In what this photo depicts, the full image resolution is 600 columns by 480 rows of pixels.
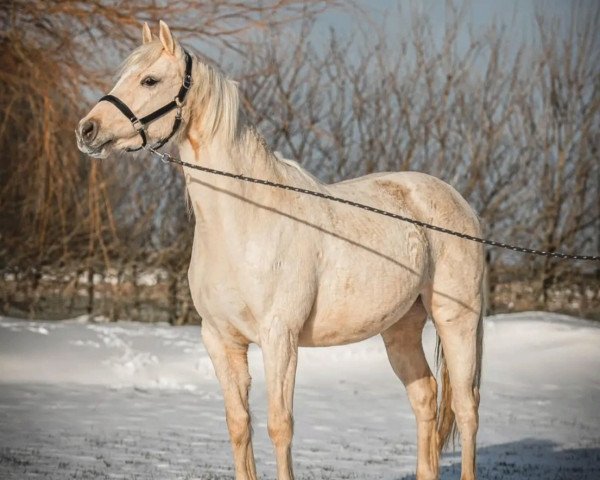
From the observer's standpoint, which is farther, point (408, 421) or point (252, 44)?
point (408, 421)

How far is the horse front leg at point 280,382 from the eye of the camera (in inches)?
129

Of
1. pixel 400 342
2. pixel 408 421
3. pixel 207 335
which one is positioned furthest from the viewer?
pixel 408 421

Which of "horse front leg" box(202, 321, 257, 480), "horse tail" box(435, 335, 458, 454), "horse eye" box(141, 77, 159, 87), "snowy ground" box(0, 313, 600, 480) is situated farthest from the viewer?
"snowy ground" box(0, 313, 600, 480)

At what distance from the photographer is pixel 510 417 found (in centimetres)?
786

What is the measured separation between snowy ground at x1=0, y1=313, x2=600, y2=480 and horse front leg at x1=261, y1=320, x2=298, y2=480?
5.55ft

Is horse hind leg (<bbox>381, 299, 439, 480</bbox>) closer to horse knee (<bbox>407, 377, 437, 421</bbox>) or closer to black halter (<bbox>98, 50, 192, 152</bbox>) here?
horse knee (<bbox>407, 377, 437, 421</bbox>)

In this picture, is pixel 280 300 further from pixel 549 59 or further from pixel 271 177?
pixel 549 59

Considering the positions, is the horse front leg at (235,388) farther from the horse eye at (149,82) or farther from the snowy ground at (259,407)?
the snowy ground at (259,407)

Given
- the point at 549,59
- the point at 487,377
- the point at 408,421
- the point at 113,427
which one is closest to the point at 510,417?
the point at 408,421

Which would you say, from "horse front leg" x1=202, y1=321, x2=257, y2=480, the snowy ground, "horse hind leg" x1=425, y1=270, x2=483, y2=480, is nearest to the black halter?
"horse front leg" x1=202, y1=321, x2=257, y2=480

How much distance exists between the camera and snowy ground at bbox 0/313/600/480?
557cm

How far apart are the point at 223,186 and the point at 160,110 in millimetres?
396

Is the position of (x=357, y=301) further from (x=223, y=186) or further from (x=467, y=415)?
(x=467, y=415)

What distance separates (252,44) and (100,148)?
4.21m
